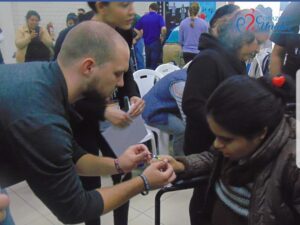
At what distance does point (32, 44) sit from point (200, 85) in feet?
8.05

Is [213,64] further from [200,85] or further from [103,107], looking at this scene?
[103,107]

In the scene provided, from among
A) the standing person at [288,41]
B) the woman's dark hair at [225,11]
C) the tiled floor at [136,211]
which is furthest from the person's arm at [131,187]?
the tiled floor at [136,211]

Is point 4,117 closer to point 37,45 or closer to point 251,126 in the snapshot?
point 251,126

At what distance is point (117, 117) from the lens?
140cm

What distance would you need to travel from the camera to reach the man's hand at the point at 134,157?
1.23 m

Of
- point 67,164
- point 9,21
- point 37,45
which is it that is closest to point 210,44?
point 67,164

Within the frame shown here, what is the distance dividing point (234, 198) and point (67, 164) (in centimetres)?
57

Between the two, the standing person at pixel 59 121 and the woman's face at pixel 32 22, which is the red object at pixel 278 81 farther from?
the woman's face at pixel 32 22

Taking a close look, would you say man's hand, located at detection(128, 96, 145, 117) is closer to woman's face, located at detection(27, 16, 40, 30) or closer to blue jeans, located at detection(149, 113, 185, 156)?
blue jeans, located at detection(149, 113, 185, 156)

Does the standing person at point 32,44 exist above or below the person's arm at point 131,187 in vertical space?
above

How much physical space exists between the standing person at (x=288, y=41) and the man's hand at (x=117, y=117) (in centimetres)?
81

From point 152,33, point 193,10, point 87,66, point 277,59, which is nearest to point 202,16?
point 193,10

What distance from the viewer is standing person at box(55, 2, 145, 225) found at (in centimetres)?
125

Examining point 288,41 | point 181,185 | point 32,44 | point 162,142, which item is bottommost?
point 162,142
